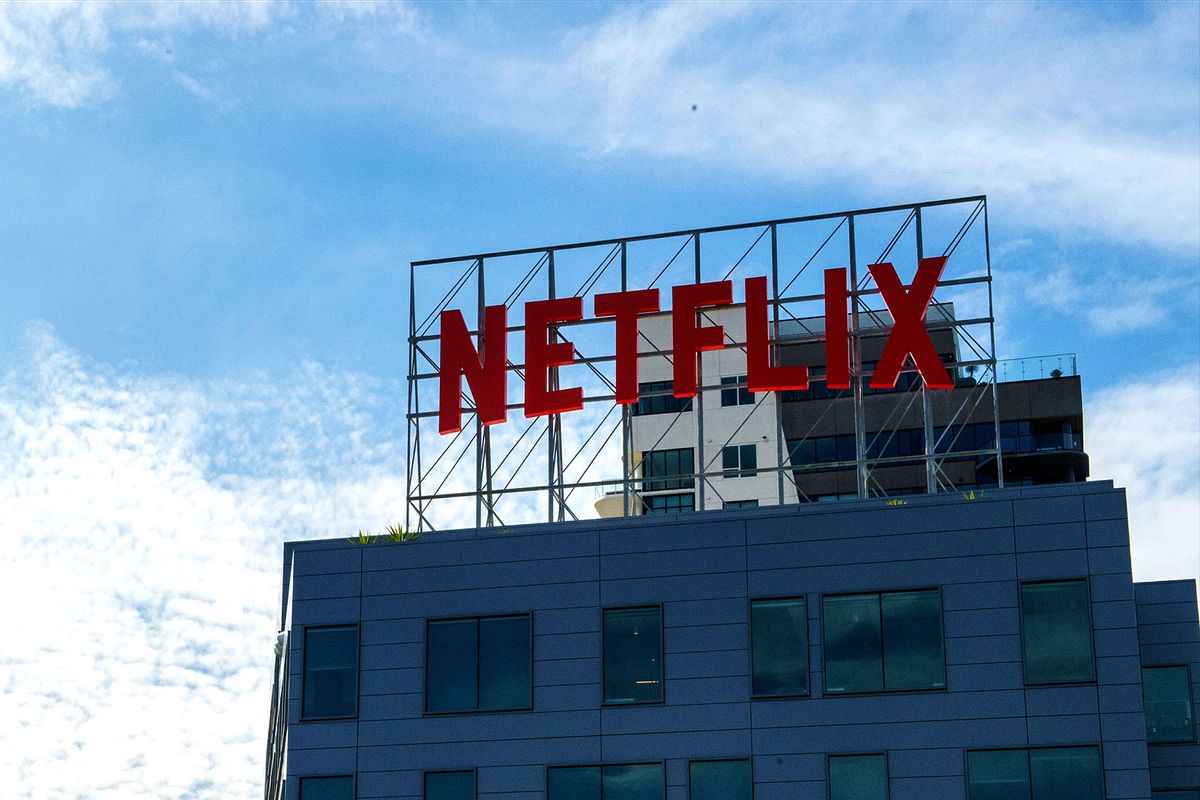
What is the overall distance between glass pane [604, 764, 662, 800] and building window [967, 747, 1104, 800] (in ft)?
29.7

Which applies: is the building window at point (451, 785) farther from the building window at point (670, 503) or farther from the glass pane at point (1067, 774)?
the building window at point (670, 503)

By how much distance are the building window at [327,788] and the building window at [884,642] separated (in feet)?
49.7

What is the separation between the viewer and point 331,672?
2127 inches

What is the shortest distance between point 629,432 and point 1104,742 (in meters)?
19.7

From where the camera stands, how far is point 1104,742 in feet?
156

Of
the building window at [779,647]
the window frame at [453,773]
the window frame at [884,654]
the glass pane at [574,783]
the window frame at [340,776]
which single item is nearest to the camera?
the window frame at [884,654]

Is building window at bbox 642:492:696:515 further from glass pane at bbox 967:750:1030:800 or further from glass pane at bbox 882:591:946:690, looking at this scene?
glass pane at bbox 967:750:1030:800

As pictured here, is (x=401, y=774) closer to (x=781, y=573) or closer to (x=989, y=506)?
(x=781, y=573)

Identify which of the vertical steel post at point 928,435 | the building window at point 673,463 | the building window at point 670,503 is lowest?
the vertical steel post at point 928,435

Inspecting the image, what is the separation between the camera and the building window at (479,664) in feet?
173

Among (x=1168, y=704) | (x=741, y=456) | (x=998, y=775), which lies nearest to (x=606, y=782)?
(x=998, y=775)

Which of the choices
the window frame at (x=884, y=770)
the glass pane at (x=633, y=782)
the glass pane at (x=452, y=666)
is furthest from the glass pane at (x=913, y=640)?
the glass pane at (x=452, y=666)

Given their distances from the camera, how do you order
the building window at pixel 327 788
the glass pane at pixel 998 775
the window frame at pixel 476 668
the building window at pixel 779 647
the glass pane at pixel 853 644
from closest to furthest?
the glass pane at pixel 998 775
the glass pane at pixel 853 644
the building window at pixel 779 647
the window frame at pixel 476 668
the building window at pixel 327 788

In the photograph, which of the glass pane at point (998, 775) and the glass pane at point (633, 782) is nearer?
the glass pane at point (998, 775)
